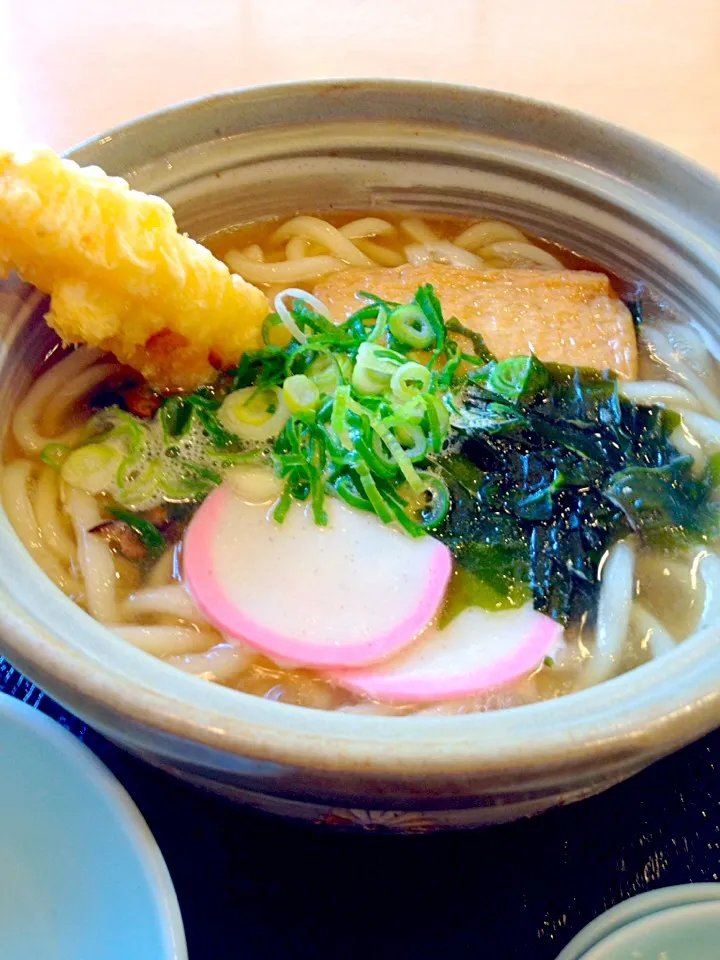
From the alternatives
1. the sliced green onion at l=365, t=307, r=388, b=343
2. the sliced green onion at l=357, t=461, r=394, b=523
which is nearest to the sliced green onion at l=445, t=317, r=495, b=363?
the sliced green onion at l=365, t=307, r=388, b=343

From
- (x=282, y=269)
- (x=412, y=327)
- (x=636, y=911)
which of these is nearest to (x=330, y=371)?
(x=412, y=327)

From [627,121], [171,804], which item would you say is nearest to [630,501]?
[171,804]

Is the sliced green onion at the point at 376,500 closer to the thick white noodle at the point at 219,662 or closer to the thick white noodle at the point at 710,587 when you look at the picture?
the thick white noodle at the point at 219,662

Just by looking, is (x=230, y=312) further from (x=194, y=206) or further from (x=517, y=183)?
(x=517, y=183)

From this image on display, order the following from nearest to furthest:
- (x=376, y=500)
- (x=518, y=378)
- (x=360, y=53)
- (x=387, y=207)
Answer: (x=376, y=500) → (x=518, y=378) → (x=387, y=207) → (x=360, y=53)

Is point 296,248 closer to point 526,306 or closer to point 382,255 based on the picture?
point 382,255

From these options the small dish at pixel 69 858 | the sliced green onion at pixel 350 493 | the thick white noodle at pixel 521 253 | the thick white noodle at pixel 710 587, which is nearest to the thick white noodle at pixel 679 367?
the thick white noodle at pixel 521 253
